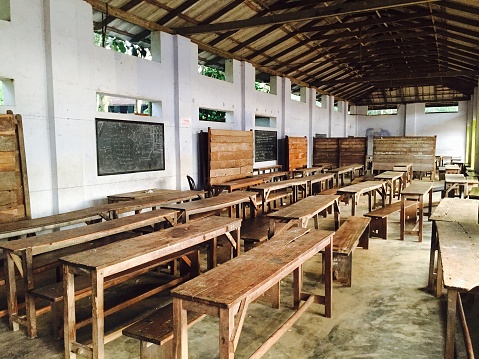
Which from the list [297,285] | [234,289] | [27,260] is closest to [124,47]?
[27,260]

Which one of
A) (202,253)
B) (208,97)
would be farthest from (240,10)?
(202,253)

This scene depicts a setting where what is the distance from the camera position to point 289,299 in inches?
162

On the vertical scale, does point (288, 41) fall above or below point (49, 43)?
above

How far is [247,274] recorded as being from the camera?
2.57 meters

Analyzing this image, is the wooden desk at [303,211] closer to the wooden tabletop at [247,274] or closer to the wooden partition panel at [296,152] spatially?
the wooden tabletop at [247,274]

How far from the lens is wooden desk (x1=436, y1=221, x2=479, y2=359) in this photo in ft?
8.11

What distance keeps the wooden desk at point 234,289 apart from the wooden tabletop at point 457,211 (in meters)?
1.84

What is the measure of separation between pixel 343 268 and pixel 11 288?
135 inches

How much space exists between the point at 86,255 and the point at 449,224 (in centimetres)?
354

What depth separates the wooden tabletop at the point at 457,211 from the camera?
4.30 metres

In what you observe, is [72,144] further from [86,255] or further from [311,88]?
[311,88]

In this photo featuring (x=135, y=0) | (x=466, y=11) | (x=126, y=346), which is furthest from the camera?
(x=466, y=11)

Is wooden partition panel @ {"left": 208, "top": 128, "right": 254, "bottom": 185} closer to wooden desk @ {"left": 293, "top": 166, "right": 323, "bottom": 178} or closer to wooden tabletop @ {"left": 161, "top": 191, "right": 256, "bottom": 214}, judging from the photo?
wooden desk @ {"left": 293, "top": 166, "right": 323, "bottom": 178}

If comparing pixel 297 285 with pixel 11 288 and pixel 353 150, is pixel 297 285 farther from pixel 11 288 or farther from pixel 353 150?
pixel 353 150
